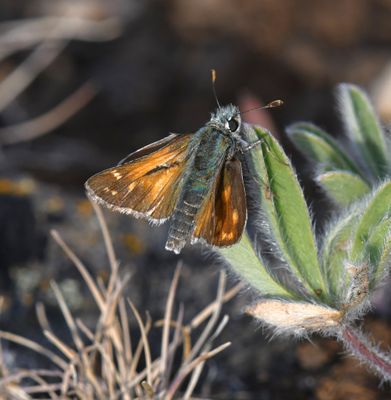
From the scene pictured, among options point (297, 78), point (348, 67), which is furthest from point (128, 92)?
point (348, 67)

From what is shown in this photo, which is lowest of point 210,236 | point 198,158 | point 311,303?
point 311,303

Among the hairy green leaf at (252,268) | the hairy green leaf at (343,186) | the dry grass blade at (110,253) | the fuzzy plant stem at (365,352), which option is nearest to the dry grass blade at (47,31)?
the dry grass blade at (110,253)

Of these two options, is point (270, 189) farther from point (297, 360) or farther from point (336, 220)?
point (297, 360)

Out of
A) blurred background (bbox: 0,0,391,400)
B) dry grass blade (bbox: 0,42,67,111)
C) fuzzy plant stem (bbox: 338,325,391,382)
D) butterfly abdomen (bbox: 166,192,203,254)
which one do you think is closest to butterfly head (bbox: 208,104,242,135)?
butterfly abdomen (bbox: 166,192,203,254)

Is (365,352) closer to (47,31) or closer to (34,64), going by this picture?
(47,31)

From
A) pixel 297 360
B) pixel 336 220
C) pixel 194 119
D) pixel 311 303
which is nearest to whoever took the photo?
pixel 311 303

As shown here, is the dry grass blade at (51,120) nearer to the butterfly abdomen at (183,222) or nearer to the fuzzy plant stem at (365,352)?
the butterfly abdomen at (183,222)
